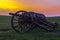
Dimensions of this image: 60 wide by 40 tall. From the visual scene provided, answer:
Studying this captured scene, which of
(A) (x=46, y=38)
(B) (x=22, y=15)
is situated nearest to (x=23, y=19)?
(B) (x=22, y=15)

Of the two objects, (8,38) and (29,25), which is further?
(29,25)

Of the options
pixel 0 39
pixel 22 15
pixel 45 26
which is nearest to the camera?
pixel 0 39

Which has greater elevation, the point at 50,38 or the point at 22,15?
the point at 22,15

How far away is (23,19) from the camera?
71.1 feet

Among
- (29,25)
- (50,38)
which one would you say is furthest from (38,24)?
(50,38)

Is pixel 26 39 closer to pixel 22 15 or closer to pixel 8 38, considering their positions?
pixel 8 38

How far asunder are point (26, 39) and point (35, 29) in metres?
5.21

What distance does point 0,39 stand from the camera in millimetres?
17719

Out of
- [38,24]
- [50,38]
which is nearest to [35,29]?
[38,24]

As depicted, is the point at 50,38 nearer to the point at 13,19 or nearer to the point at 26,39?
the point at 26,39

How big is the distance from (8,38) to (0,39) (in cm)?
71

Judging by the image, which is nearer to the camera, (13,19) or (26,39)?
(26,39)

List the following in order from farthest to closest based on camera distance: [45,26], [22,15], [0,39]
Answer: [45,26], [22,15], [0,39]

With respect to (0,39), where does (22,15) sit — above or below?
above
